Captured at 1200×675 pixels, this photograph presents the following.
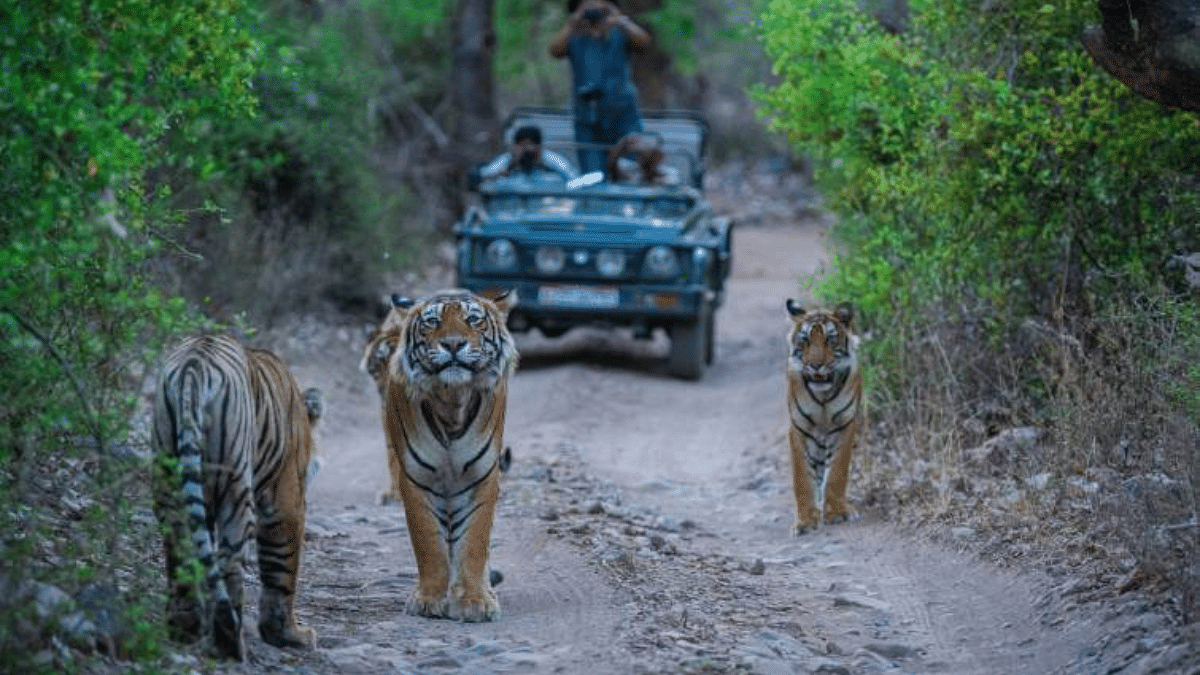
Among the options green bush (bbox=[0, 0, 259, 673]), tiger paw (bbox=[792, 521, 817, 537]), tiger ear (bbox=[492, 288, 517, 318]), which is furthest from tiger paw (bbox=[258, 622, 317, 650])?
tiger paw (bbox=[792, 521, 817, 537])

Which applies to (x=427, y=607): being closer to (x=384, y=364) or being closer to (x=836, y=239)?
(x=384, y=364)

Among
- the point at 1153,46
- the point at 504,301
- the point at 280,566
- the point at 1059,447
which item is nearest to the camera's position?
the point at 280,566

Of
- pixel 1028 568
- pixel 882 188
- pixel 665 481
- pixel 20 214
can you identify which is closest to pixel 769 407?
pixel 665 481

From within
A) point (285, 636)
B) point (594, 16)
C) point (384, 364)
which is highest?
point (594, 16)

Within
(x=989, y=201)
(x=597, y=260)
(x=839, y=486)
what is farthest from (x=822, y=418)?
(x=597, y=260)

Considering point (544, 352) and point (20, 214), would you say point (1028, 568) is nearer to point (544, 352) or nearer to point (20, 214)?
point (20, 214)

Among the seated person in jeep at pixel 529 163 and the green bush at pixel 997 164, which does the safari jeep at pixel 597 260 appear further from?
Answer: the green bush at pixel 997 164

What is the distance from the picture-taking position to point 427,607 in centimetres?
849

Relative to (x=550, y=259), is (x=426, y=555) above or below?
below

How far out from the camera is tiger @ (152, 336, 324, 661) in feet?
21.8

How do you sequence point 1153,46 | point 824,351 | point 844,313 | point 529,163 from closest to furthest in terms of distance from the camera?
point 1153,46
point 824,351
point 844,313
point 529,163

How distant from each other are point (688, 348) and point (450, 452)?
964 cm

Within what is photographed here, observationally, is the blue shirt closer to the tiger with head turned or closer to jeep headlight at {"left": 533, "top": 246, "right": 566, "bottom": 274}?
jeep headlight at {"left": 533, "top": 246, "right": 566, "bottom": 274}

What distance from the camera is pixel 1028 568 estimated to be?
9.39 m
